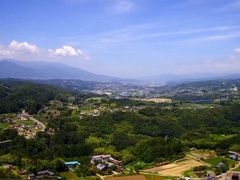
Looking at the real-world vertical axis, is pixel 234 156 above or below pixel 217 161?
above

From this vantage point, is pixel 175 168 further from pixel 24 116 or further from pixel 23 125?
pixel 24 116

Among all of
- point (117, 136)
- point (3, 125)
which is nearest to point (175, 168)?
point (117, 136)

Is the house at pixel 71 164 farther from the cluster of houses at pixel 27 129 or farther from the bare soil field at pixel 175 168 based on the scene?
the cluster of houses at pixel 27 129

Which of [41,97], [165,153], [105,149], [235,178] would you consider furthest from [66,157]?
[41,97]

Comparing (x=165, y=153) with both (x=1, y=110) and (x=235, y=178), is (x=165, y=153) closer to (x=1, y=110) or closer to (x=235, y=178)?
(x=235, y=178)

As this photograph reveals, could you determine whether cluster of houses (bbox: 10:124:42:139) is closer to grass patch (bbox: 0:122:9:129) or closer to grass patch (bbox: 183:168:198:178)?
grass patch (bbox: 0:122:9:129)

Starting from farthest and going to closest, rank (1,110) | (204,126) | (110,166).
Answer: (1,110) → (204,126) → (110,166)

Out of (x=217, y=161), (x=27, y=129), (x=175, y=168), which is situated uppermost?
(x=217, y=161)
